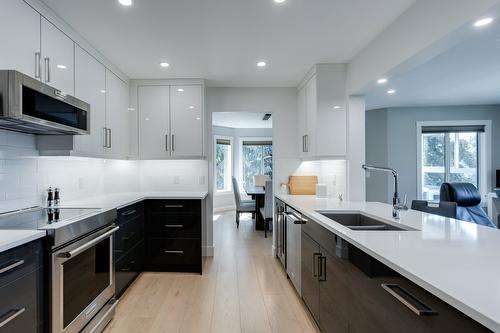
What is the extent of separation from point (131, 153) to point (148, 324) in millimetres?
2167

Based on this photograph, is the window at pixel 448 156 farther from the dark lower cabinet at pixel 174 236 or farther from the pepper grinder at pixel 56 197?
the pepper grinder at pixel 56 197

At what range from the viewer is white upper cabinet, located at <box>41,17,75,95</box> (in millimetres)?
2064

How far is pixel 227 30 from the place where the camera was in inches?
95.3

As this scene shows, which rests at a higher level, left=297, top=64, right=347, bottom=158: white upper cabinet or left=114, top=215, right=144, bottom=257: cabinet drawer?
left=297, top=64, right=347, bottom=158: white upper cabinet

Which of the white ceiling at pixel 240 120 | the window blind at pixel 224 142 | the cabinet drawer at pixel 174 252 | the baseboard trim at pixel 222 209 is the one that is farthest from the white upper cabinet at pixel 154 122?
the window blind at pixel 224 142

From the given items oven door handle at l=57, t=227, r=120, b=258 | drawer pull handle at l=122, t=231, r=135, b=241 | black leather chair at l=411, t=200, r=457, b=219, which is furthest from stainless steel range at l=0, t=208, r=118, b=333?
black leather chair at l=411, t=200, r=457, b=219

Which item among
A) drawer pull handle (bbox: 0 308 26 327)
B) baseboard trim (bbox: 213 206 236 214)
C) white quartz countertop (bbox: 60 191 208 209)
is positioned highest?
white quartz countertop (bbox: 60 191 208 209)

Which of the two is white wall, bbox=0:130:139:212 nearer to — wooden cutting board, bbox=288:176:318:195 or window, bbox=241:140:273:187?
wooden cutting board, bbox=288:176:318:195

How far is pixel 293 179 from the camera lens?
3.84 m

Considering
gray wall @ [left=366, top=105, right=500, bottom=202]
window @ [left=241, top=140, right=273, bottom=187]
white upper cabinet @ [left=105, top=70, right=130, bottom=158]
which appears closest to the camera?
white upper cabinet @ [left=105, top=70, right=130, bottom=158]

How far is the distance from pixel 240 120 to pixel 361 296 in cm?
627

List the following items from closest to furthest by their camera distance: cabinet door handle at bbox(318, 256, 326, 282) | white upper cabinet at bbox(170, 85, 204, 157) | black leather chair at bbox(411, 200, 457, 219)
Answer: cabinet door handle at bbox(318, 256, 326, 282) < black leather chair at bbox(411, 200, 457, 219) < white upper cabinet at bbox(170, 85, 204, 157)

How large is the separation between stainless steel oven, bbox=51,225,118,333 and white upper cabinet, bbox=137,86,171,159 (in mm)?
1526

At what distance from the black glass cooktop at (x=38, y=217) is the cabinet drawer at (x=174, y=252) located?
1326 mm
